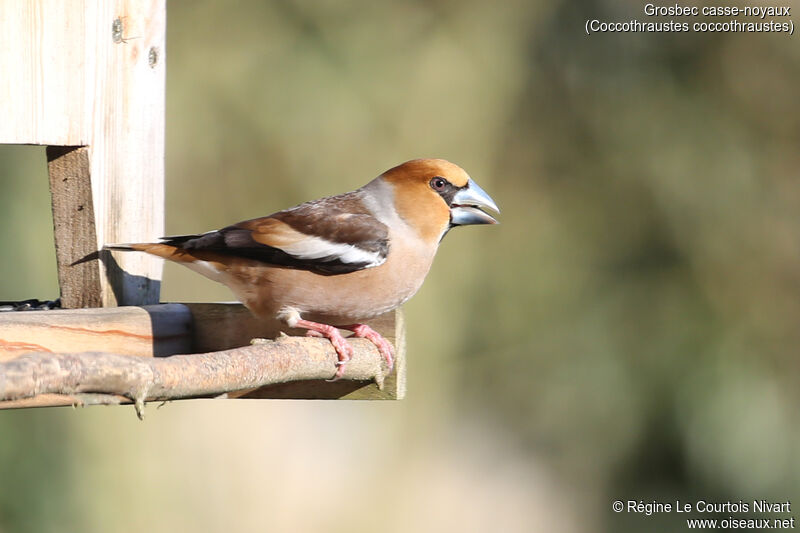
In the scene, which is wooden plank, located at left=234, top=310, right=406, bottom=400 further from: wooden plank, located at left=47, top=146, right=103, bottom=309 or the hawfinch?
wooden plank, located at left=47, top=146, right=103, bottom=309

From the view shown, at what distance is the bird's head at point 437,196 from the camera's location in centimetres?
403

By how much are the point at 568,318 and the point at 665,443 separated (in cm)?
110

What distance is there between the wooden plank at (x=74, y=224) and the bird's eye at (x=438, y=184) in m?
1.35

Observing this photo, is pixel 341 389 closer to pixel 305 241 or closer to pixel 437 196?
pixel 305 241

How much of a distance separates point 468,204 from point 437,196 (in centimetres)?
13

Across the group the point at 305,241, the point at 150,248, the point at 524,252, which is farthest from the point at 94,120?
the point at 524,252

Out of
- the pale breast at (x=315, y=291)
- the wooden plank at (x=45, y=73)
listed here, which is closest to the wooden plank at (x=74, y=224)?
the wooden plank at (x=45, y=73)

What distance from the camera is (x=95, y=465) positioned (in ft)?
18.8

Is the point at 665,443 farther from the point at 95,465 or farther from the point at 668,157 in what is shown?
the point at 95,465

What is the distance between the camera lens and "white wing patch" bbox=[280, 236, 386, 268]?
3.68 meters

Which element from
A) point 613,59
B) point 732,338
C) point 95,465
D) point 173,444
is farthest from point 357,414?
point 613,59

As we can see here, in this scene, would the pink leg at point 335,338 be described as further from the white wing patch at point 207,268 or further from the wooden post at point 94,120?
the wooden post at point 94,120

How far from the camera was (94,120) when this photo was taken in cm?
338

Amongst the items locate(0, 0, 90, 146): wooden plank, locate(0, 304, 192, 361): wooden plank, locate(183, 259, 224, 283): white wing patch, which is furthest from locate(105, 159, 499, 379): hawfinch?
locate(0, 0, 90, 146): wooden plank
